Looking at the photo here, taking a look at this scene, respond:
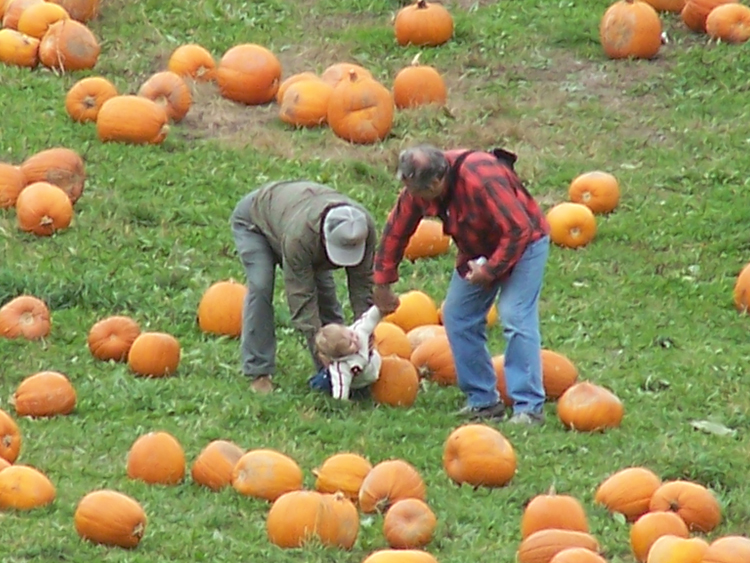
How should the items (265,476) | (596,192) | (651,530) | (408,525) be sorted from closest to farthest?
(651,530)
(408,525)
(265,476)
(596,192)

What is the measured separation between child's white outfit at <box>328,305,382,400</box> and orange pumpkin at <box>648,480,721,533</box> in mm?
2005

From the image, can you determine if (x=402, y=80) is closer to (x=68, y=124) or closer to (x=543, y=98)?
(x=543, y=98)

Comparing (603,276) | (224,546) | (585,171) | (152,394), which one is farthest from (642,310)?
(224,546)

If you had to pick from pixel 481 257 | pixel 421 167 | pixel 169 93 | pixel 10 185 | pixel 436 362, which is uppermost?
pixel 169 93

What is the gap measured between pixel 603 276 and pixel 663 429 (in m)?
2.73

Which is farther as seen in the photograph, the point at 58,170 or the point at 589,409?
the point at 58,170

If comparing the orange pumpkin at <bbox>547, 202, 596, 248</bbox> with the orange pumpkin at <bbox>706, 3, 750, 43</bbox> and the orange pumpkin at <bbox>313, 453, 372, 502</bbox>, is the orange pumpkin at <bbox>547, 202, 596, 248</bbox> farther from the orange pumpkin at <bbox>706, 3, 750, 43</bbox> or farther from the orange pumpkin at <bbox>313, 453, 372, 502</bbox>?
the orange pumpkin at <bbox>313, 453, 372, 502</bbox>

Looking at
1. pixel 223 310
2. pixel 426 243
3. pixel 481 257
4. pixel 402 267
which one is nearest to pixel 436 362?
pixel 481 257

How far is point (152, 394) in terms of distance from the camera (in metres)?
8.55

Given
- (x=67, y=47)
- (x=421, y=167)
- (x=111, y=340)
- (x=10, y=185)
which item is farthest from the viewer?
(x=67, y=47)

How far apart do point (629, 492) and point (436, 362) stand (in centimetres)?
224

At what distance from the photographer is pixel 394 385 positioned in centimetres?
854

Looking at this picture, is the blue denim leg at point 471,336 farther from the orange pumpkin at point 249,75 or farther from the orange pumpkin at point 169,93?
the orange pumpkin at point 249,75

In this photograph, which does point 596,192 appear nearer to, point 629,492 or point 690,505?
point 629,492
